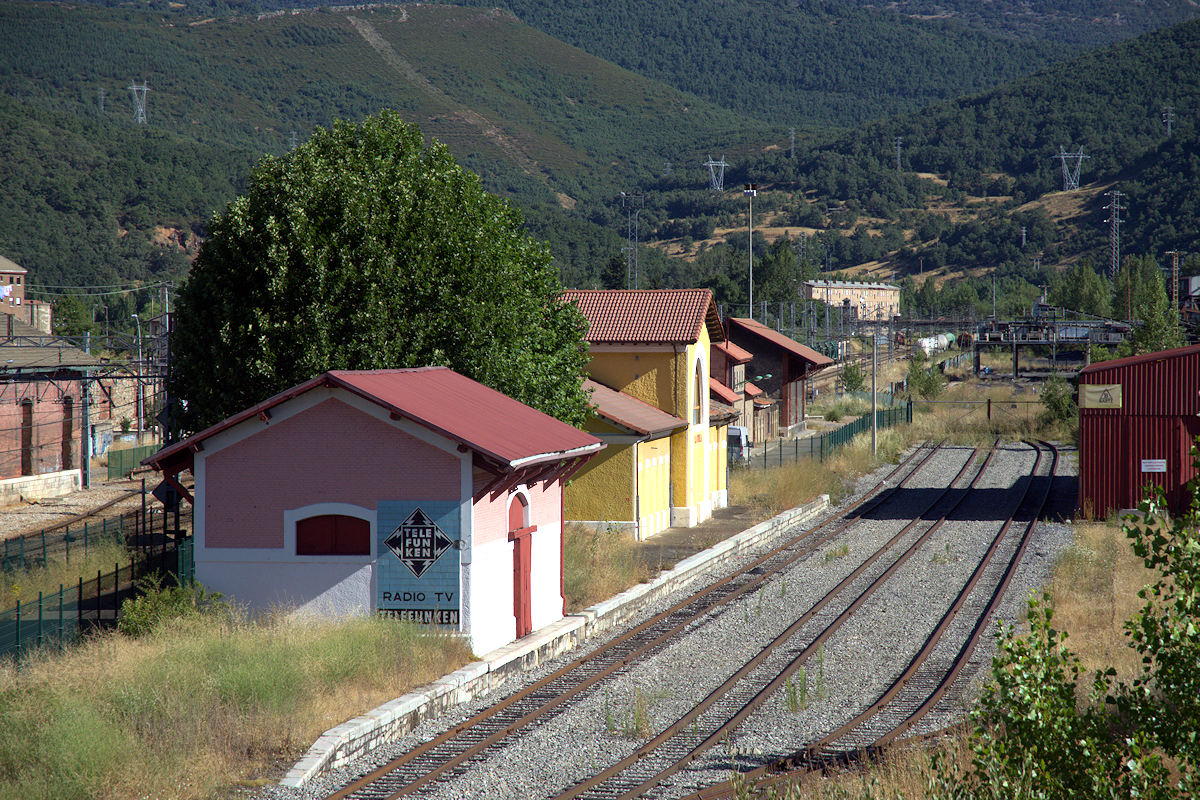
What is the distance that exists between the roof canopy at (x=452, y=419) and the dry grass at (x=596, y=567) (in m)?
3.21

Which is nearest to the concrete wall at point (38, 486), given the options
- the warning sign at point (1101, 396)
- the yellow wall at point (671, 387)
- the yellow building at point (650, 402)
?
the yellow building at point (650, 402)

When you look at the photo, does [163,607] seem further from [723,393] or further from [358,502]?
[723,393]

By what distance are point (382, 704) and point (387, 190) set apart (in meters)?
11.6

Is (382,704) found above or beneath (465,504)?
beneath

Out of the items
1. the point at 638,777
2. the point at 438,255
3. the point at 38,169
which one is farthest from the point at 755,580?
the point at 38,169

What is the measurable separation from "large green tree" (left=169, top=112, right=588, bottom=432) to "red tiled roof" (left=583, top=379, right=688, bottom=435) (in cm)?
369

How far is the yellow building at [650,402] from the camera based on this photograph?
27.2 meters

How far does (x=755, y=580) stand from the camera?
23.6m

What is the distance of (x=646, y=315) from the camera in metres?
29.7

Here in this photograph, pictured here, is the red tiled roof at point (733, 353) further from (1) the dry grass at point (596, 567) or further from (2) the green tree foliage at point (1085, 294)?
(2) the green tree foliage at point (1085, 294)

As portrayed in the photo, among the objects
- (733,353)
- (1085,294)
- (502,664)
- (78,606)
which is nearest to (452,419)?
(502,664)

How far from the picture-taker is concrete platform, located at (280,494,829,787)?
38.1ft

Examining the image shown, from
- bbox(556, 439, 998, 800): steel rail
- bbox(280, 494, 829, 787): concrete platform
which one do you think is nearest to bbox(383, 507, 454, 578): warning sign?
bbox(280, 494, 829, 787): concrete platform

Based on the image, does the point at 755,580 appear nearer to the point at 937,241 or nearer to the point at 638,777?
the point at 638,777
